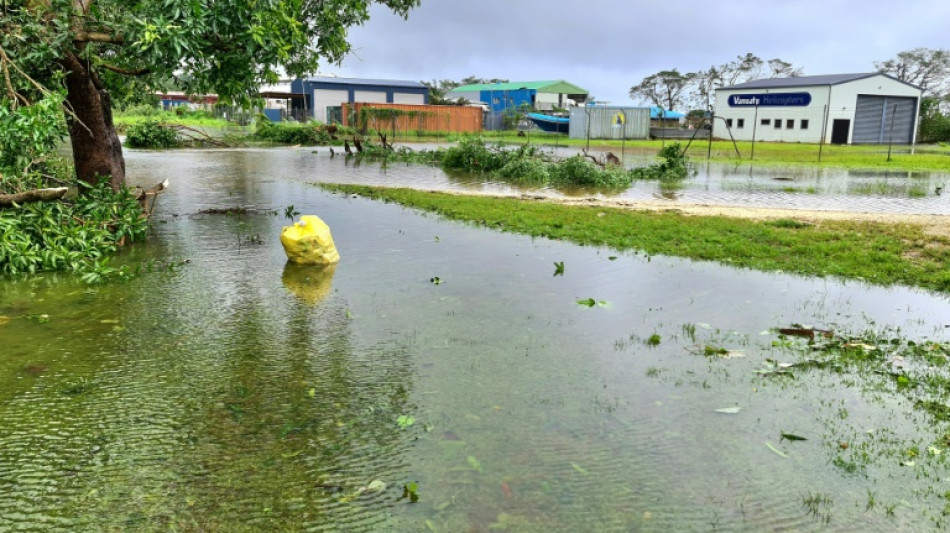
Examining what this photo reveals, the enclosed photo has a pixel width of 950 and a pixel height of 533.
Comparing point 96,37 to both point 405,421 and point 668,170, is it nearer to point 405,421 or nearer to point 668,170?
point 405,421

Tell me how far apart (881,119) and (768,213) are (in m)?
46.1

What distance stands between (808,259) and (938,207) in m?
7.70

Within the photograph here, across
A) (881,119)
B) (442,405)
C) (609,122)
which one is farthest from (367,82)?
(442,405)

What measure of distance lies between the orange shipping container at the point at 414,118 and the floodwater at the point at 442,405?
3597 cm

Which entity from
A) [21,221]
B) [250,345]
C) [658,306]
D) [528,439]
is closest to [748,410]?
[528,439]

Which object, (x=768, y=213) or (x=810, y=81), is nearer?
(x=768, y=213)

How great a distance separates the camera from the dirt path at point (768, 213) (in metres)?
10.9

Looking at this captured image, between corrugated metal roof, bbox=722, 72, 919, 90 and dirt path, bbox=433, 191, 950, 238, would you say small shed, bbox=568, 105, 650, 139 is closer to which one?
corrugated metal roof, bbox=722, 72, 919, 90

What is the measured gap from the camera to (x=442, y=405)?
444 centimetres

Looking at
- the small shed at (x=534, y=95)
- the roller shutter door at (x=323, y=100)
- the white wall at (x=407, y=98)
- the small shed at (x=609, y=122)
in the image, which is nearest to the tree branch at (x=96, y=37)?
the small shed at (x=609, y=122)

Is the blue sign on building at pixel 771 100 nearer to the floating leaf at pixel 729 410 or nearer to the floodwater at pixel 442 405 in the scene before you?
the floodwater at pixel 442 405

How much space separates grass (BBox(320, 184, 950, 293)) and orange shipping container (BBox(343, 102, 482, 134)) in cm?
3124

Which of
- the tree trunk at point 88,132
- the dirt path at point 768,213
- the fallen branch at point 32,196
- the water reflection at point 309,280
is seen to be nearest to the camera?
the water reflection at point 309,280

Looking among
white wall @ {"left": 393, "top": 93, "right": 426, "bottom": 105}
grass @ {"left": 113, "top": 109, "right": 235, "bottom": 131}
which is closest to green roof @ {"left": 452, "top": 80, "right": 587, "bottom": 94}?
white wall @ {"left": 393, "top": 93, "right": 426, "bottom": 105}
